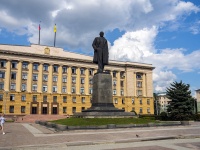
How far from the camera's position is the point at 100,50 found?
24484 mm

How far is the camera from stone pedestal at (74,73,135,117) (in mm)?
21609

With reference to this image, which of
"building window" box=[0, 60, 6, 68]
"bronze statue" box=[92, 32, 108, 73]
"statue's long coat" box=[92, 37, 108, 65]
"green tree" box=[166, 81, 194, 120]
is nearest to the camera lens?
"bronze statue" box=[92, 32, 108, 73]

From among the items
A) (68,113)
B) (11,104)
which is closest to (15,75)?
(11,104)

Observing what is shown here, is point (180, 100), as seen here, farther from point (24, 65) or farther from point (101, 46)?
point (24, 65)

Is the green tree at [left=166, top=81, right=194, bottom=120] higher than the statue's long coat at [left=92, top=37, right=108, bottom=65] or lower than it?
lower

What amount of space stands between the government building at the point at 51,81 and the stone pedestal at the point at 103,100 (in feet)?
131

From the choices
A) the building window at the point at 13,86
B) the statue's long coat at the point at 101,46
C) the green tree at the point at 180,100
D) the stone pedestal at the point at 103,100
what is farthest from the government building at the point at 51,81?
the stone pedestal at the point at 103,100

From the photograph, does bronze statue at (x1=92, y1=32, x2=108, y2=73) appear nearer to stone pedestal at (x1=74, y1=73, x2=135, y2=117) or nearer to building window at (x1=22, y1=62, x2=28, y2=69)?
stone pedestal at (x1=74, y1=73, x2=135, y2=117)

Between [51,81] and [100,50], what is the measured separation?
40815 millimetres

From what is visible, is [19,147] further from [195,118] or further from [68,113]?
[68,113]

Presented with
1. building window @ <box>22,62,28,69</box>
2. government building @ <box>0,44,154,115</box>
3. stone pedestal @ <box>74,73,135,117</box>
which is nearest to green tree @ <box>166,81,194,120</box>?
stone pedestal @ <box>74,73,135,117</box>

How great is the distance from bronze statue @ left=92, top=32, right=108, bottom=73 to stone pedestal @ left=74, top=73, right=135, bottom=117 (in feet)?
6.18

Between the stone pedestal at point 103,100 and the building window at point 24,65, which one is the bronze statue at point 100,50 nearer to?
the stone pedestal at point 103,100

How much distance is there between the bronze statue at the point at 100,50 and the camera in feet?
80.1
